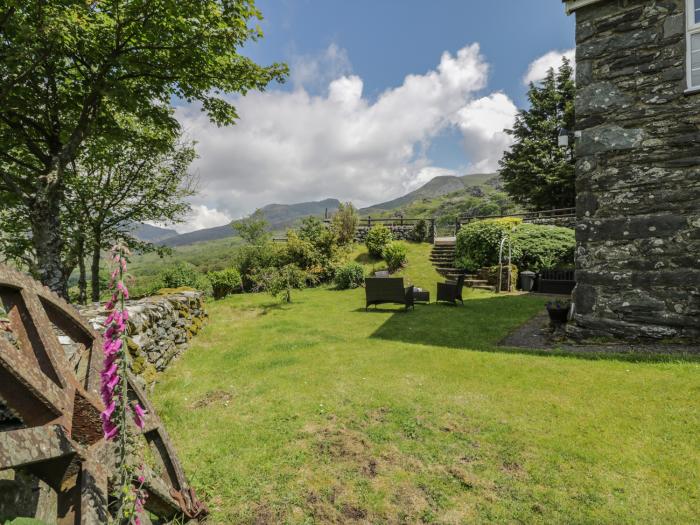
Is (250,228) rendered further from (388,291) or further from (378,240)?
(388,291)

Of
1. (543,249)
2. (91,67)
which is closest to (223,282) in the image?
(91,67)

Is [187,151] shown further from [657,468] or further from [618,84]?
[657,468]

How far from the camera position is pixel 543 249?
1497 centimetres

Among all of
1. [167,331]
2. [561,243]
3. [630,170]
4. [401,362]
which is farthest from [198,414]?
[561,243]

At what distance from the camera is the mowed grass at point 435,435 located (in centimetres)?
285

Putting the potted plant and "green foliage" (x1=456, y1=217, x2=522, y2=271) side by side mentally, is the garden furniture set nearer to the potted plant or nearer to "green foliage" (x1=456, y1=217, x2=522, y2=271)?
the potted plant

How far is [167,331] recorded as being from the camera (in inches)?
274

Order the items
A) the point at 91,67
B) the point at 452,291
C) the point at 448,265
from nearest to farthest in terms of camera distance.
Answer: the point at 91,67 → the point at 452,291 → the point at 448,265

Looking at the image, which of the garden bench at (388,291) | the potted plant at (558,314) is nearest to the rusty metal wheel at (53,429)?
the potted plant at (558,314)

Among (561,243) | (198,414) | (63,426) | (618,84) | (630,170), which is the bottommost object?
(198,414)

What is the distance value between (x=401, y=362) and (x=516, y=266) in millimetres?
11095

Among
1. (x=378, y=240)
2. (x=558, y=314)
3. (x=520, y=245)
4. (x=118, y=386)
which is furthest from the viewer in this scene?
(x=378, y=240)

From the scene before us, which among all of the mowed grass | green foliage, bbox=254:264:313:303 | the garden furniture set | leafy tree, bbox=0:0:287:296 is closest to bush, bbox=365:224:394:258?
green foliage, bbox=254:264:313:303

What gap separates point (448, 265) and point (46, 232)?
17.2m
